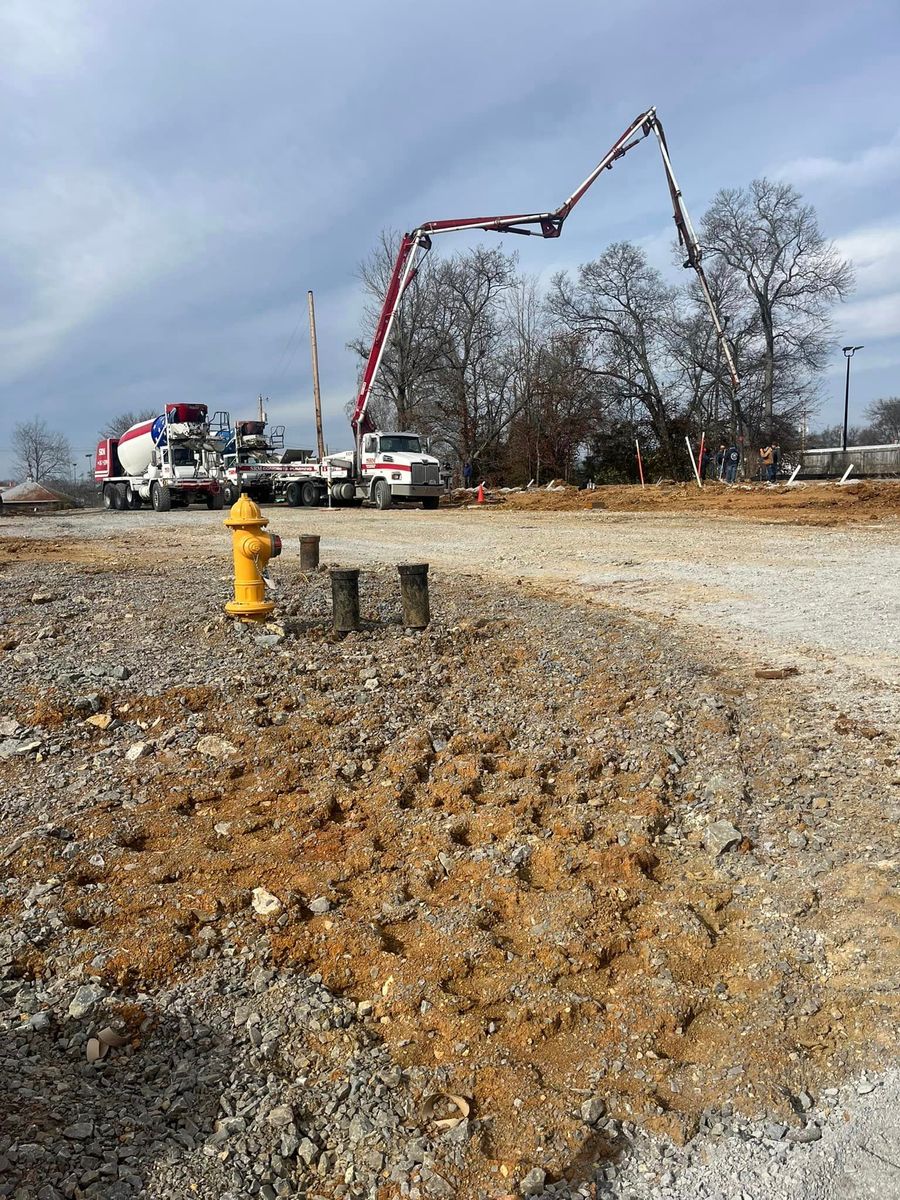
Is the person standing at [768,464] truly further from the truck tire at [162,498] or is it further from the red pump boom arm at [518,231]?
the truck tire at [162,498]

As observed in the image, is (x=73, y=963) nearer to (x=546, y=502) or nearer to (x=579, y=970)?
(x=579, y=970)

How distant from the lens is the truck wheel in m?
24.8

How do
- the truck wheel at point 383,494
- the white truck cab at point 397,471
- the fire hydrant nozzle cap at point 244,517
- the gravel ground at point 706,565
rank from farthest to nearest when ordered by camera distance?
the truck wheel at point 383,494, the white truck cab at point 397,471, the fire hydrant nozzle cap at point 244,517, the gravel ground at point 706,565

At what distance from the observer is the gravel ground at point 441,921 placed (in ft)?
7.45

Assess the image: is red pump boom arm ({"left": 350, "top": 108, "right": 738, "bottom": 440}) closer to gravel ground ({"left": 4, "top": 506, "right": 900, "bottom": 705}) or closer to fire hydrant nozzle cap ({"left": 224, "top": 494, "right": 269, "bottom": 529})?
gravel ground ({"left": 4, "top": 506, "right": 900, "bottom": 705})

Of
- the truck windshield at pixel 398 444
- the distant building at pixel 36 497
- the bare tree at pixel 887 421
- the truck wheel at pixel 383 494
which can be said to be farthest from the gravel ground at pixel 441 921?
the bare tree at pixel 887 421

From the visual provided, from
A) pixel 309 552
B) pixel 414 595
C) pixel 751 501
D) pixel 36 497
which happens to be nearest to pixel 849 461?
pixel 751 501

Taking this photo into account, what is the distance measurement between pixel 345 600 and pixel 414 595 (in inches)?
22.2

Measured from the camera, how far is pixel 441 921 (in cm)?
318

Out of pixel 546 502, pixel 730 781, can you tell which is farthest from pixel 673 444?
pixel 730 781

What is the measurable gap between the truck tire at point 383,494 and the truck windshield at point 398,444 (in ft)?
3.15

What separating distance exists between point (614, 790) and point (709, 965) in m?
1.28

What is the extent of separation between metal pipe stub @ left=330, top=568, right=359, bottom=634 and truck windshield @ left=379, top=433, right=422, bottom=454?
19.1 m

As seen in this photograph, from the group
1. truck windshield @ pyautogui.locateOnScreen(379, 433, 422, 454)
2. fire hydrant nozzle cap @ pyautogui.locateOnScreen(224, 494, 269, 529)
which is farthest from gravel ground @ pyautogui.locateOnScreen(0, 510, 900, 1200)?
truck windshield @ pyautogui.locateOnScreen(379, 433, 422, 454)
